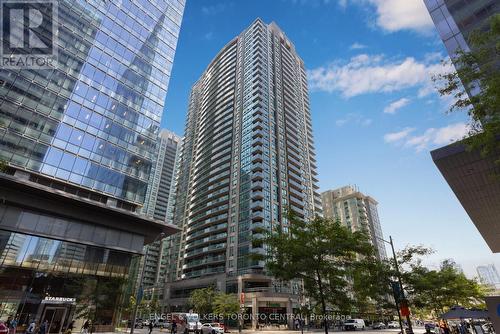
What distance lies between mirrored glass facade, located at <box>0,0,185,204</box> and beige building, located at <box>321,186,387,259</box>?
102973mm

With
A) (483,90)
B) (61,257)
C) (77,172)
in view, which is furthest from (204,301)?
(483,90)

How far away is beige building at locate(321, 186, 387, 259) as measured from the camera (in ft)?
425

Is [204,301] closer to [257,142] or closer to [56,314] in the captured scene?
[56,314]

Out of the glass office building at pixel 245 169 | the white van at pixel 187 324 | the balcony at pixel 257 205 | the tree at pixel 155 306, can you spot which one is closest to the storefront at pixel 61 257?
the white van at pixel 187 324

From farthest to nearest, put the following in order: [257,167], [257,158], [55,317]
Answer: [257,158] → [257,167] → [55,317]

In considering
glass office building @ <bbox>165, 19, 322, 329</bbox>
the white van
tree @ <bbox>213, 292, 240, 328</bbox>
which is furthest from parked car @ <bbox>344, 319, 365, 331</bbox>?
the white van

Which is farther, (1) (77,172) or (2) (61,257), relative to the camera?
(1) (77,172)

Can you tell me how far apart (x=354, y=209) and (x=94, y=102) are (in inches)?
4696

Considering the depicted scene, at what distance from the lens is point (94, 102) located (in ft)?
124

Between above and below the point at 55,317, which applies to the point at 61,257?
above

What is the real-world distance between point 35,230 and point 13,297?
6161 millimetres

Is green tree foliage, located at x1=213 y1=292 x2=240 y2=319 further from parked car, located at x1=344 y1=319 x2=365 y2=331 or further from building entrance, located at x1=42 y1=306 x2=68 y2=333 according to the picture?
building entrance, located at x1=42 y1=306 x2=68 y2=333

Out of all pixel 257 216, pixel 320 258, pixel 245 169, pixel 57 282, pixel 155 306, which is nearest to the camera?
pixel 320 258

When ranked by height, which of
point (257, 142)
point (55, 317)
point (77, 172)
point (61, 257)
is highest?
point (257, 142)
